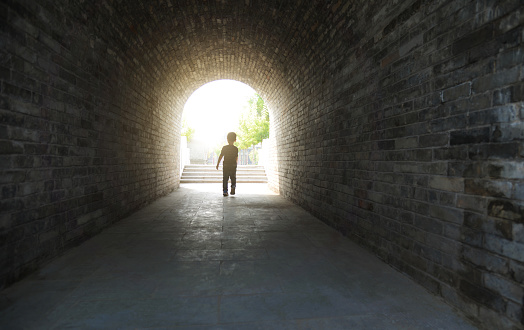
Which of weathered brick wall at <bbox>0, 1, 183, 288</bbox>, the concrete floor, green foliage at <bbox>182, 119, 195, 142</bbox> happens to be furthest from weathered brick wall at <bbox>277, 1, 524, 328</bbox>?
green foliage at <bbox>182, 119, 195, 142</bbox>

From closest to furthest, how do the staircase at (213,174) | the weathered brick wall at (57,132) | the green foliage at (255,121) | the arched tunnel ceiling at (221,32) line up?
the weathered brick wall at (57,132) → the arched tunnel ceiling at (221,32) → the staircase at (213,174) → the green foliage at (255,121)

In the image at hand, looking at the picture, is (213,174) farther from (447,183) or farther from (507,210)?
(507,210)

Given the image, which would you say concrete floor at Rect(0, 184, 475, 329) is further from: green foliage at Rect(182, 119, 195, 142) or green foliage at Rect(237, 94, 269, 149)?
green foliage at Rect(182, 119, 195, 142)

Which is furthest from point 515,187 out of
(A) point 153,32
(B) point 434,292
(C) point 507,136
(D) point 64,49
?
(A) point 153,32

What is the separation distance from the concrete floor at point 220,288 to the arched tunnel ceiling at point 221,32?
2967 mm

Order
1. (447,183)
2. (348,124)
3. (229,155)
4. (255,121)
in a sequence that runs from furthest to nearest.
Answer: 1. (255,121)
2. (229,155)
3. (348,124)
4. (447,183)

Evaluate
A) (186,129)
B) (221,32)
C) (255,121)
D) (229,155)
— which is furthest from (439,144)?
(186,129)

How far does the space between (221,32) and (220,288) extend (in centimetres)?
572

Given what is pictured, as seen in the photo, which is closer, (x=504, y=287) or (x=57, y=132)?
(x=504, y=287)

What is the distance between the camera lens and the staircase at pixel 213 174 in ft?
40.5

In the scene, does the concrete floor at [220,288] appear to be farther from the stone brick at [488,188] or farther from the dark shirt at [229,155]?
the dark shirt at [229,155]

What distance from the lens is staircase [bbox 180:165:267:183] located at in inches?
486

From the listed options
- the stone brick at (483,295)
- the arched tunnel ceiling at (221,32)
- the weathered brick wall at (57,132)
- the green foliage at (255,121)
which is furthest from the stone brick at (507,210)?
the green foliage at (255,121)

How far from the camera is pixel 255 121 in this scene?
30.0m
